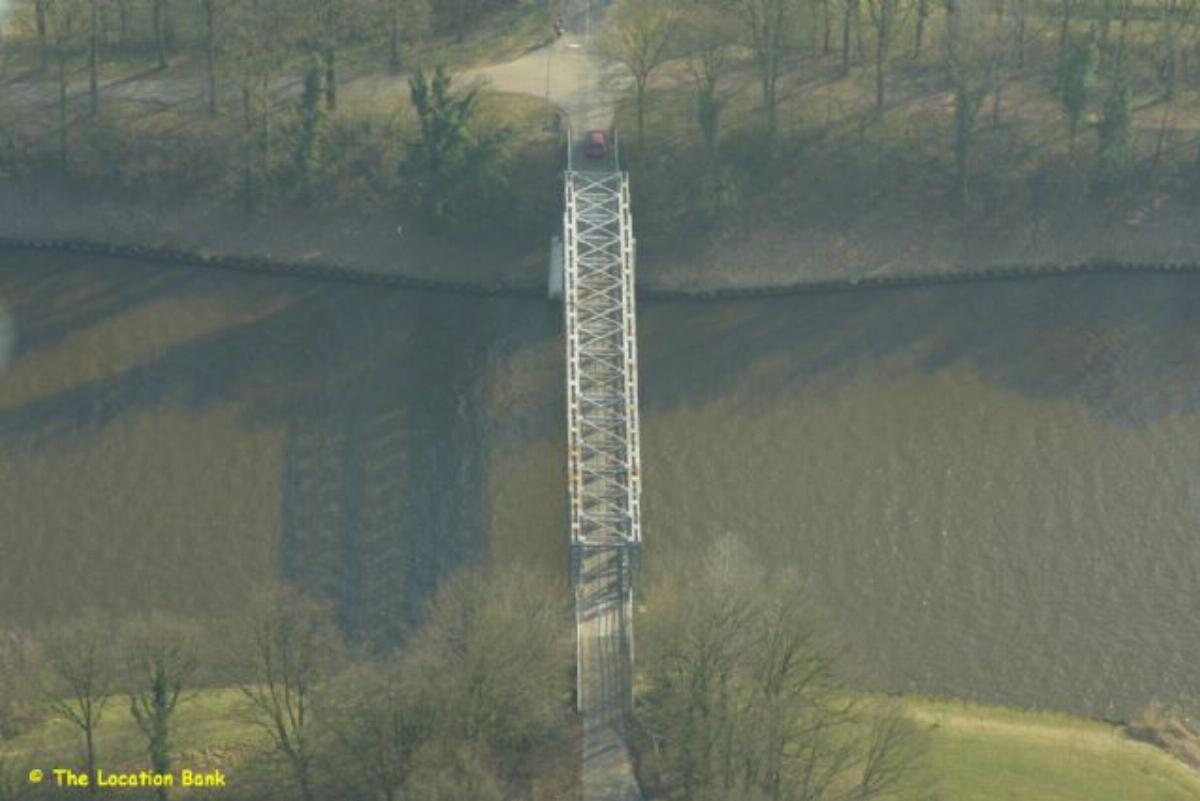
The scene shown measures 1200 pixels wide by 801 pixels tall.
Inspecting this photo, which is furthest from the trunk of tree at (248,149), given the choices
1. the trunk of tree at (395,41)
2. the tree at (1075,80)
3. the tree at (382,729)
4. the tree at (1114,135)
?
the tree at (1114,135)

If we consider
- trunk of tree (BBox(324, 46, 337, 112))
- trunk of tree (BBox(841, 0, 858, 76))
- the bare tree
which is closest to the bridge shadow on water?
trunk of tree (BBox(324, 46, 337, 112))

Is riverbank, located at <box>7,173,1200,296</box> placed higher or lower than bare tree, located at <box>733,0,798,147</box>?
lower

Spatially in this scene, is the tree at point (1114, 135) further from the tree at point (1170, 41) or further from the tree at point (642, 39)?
the tree at point (642, 39)

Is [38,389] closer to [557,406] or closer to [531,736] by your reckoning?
[557,406]

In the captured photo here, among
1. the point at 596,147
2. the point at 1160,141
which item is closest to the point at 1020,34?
the point at 1160,141

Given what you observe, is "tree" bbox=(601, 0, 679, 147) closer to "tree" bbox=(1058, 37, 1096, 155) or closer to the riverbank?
the riverbank

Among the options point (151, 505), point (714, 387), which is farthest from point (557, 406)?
point (151, 505)

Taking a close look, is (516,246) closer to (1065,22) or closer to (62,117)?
(62,117)
